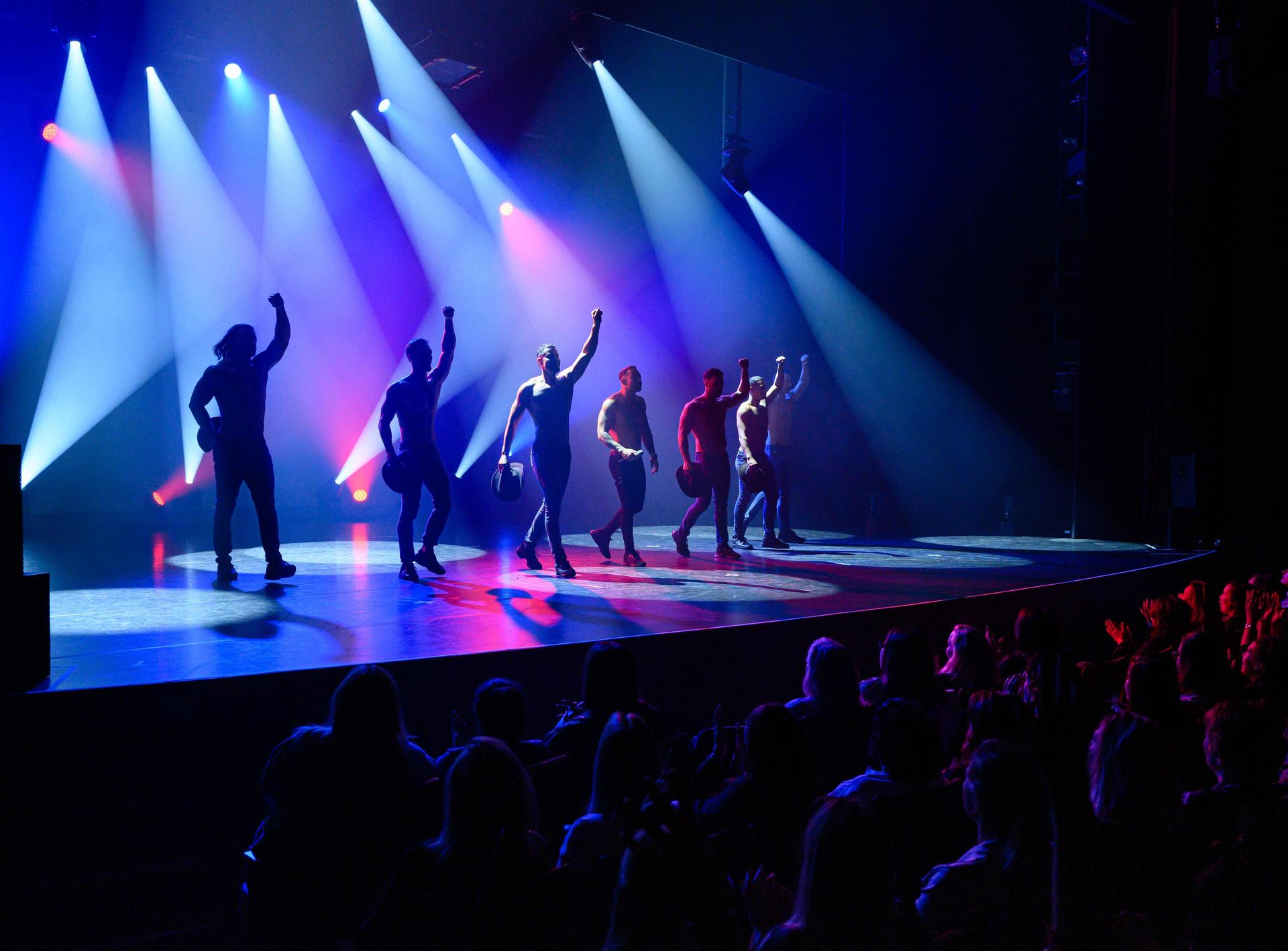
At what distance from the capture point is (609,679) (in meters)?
2.69

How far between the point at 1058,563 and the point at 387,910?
275 inches

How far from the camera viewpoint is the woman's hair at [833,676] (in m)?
2.79

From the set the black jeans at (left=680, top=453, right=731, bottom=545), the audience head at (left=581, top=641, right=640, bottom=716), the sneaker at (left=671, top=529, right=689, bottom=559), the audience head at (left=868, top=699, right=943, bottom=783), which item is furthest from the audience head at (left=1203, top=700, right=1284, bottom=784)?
the sneaker at (left=671, top=529, right=689, bottom=559)

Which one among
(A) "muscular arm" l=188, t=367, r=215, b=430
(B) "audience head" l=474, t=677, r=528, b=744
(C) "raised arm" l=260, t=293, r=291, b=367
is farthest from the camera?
(C) "raised arm" l=260, t=293, r=291, b=367

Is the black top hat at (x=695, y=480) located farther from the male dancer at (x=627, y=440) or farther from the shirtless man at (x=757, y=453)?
the shirtless man at (x=757, y=453)

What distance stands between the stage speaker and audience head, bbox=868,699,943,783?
7694mm

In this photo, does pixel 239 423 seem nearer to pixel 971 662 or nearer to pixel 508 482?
pixel 508 482

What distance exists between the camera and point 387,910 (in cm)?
189

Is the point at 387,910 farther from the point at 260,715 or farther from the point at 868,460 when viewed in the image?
the point at 868,460

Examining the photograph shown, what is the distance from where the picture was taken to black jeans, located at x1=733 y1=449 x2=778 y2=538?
8.70 metres

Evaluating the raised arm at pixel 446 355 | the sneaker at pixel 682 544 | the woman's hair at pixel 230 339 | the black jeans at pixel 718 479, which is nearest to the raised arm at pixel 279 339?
the woman's hair at pixel 230 339

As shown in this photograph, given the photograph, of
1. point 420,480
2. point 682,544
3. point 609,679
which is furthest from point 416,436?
point 609,679

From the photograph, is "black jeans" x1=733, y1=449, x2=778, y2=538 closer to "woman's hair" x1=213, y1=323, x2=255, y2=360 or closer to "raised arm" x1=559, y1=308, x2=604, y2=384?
"raised arm" x1=559, y1=308, x2=604, y2=384

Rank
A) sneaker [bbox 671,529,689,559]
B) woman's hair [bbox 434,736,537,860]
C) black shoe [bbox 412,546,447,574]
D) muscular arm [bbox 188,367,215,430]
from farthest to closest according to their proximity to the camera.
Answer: sneaker [bbox 671,529,689,559]
black shoe [bbox 412,546,447,574]
muscular arm [bbox 188,367,215,430]
woman's hair [bbox 434,736,537,860]
